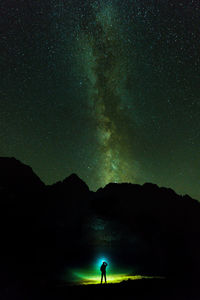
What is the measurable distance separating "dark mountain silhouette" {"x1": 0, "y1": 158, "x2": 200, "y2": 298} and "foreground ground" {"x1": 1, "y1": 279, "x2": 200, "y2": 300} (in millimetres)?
8738

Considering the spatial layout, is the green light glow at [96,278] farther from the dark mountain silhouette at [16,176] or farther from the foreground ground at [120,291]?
the dark mountain silhouette at [16,176]

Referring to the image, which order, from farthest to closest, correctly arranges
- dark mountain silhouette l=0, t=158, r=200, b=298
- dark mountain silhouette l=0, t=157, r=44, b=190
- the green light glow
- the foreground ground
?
dark mountain silhouette l=0, t=157, r=44, b=190, dark mountain silhouette l=0, t=158, r=200, b=298, the green light glow, the foreground ground

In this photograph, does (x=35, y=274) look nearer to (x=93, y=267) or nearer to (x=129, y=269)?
(x=93, y=267)

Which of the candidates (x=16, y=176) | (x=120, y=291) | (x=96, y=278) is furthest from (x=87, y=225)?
(x=120, y=291)

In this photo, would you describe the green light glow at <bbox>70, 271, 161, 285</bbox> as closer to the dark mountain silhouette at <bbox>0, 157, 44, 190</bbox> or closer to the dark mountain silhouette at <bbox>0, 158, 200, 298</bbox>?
the dark mountain silhouette at <bbox>0, 158, 200, 298</bbox>

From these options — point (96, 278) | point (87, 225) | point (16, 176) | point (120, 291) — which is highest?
point (16, 176)

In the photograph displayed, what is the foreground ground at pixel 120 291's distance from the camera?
42.5ft

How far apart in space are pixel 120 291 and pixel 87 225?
21525 millimetres

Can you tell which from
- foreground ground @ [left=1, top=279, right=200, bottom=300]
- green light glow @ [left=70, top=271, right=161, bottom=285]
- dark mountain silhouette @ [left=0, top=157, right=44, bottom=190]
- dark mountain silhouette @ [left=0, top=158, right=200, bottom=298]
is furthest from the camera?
dark mountain silhouette @ [left=0, top=157, right=44, bottom=190]

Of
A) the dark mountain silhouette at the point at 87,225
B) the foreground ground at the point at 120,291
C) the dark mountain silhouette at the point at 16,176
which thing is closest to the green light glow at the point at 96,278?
the dark mountain silhouette at the point at 87,225

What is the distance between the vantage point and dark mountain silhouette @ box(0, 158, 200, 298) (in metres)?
27.3

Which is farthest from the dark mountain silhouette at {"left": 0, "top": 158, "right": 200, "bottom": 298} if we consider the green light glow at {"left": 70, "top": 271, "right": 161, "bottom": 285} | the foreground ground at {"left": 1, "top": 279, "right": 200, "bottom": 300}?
the foreground ground at {"left": 1, "top": 279, "right": 200, "bottom": 300}

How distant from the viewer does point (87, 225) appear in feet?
113

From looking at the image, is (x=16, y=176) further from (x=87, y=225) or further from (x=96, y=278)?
(x=96, y=278)
